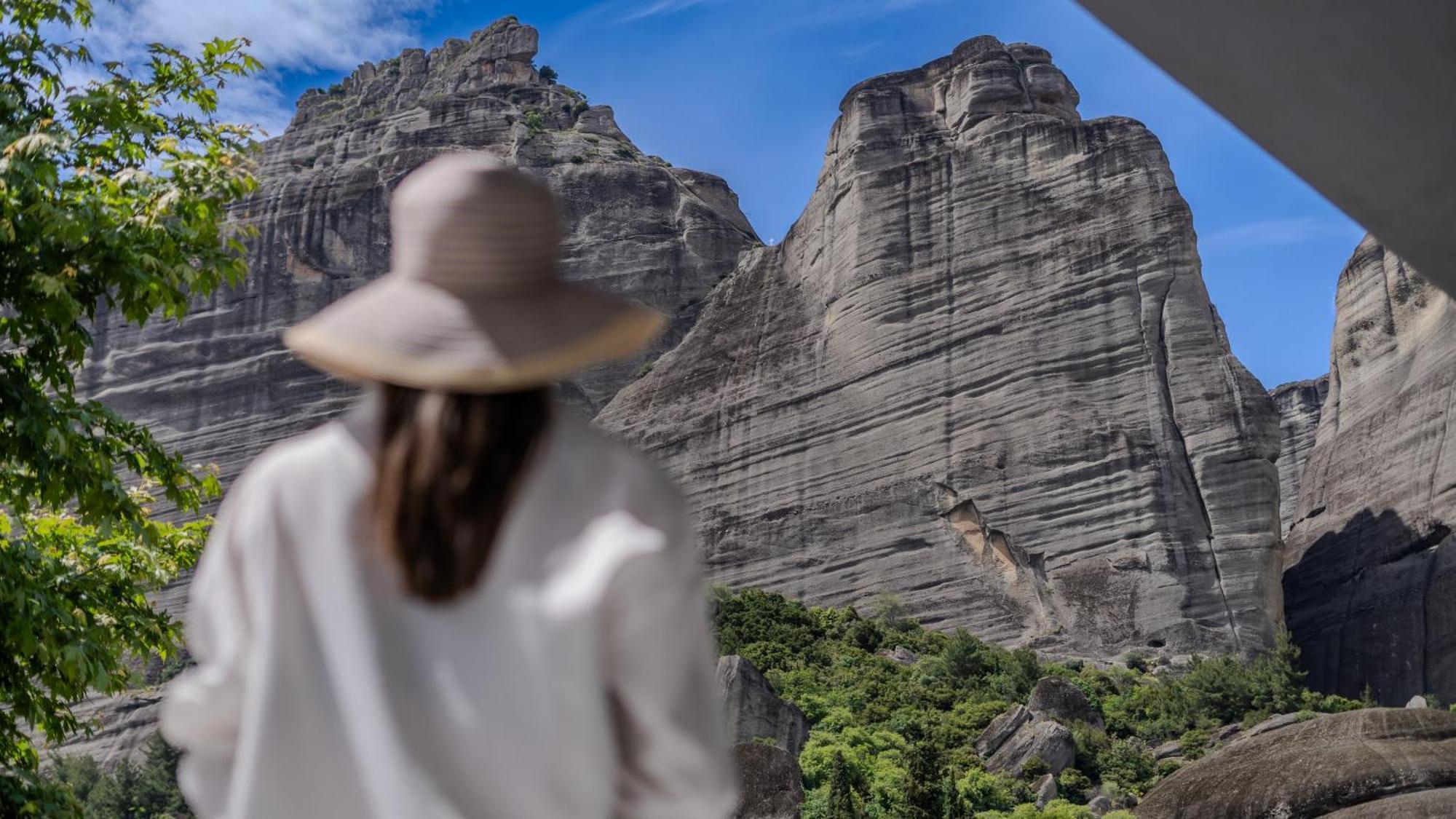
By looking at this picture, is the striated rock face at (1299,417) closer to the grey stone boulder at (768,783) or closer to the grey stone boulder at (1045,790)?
the grey stone boulder at (1045,790)

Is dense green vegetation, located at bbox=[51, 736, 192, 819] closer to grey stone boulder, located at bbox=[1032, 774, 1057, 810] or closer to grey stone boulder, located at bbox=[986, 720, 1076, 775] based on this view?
grey stone boulder, located at bbox=[986, 720, 1076, 775]

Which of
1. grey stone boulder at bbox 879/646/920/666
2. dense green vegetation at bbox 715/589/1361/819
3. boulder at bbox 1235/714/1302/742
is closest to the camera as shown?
dense green vegetation at bbox 715/589/1361/819

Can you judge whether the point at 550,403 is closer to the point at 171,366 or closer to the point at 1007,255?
the point at 1007,255

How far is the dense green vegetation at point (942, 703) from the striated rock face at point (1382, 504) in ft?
5.90

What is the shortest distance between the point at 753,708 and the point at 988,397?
1532cm

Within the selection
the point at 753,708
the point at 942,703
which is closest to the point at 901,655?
the point at 942,703

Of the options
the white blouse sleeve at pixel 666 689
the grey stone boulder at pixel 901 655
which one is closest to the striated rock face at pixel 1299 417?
the grey stone boulder at pixel 901 655

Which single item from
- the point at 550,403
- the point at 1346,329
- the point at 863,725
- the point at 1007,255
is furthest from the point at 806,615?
the point at 550,403

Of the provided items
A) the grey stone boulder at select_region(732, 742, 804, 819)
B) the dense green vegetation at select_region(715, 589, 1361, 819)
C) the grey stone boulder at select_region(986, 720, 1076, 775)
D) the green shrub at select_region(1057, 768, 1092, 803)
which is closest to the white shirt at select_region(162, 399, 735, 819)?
the grey stone boulder at select_region(732, 742, 804, 819)

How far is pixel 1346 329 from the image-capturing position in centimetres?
3831

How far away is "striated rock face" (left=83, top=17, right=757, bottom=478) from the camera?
4484cm

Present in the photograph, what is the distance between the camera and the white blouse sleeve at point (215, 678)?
1.10 meters

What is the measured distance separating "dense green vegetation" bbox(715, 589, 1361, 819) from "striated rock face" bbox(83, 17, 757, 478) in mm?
16042

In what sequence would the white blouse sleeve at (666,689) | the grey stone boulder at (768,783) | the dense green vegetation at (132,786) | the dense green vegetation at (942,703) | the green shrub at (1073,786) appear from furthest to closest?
the dense green vegetation at (132,786) < the green shrub at (1073,786) < the dense green vegetation at (942,703) < the grey stone boulder at (768,783) < the white blouse sleeve at (666,689)
